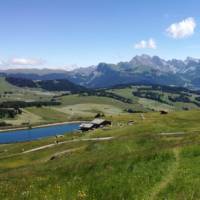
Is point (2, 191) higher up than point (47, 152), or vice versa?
point (2, 191)

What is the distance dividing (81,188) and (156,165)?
8.26 metres

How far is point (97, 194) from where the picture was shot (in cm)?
2702

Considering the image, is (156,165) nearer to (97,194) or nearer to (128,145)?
(97,194)

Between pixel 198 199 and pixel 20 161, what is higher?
pixel 198 199

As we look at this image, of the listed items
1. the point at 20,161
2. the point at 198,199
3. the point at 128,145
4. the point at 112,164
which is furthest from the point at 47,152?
the point at 198,199

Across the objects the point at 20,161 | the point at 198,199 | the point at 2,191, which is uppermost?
the point at 198,199

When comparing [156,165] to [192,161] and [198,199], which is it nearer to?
[192,161]

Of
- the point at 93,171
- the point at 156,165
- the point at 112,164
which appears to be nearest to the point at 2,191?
the point at 93,171

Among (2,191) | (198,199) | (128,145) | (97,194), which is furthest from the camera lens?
(128,145)

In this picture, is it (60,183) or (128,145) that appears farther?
(128,145)

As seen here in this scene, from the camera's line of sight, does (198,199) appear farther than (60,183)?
No

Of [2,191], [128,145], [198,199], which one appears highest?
[198,199]

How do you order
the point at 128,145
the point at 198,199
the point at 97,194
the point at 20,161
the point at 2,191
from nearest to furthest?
the point at 198,199
the point at 97,194
the point at 2,191
the point at 128,145
the point at 20,161

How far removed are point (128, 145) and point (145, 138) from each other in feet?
12.5
